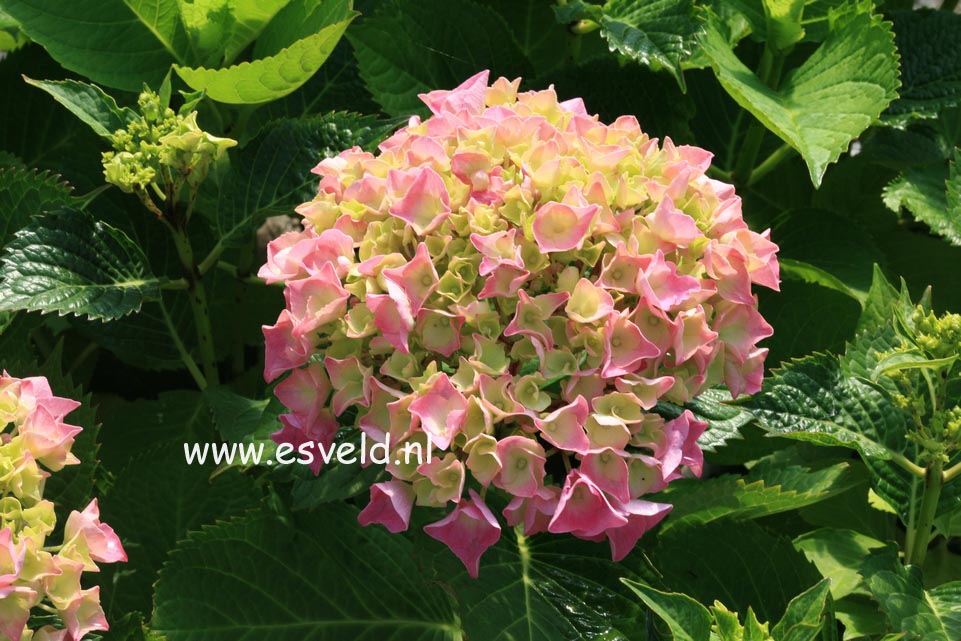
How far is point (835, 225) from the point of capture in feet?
4.73

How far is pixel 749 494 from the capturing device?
1.12 metres

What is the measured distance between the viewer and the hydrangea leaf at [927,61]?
1.37 m

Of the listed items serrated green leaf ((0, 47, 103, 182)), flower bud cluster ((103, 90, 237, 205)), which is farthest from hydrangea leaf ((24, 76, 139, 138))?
serrated green leaf ((0, 47, 103, 182))

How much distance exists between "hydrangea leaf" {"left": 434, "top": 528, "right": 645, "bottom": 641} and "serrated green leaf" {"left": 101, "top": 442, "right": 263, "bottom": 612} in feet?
0.84

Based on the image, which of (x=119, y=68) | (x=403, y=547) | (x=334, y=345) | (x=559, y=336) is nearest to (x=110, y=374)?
(x=119, y=68)

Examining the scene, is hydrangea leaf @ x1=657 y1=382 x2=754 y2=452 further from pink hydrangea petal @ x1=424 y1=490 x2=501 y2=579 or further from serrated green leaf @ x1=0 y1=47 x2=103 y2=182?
serrated green leaf @ x1=0 y1=47 x2=103 y2=182

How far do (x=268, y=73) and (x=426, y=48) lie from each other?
0.30 m

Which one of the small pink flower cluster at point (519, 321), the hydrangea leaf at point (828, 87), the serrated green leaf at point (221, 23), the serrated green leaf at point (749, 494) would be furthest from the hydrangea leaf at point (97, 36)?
the serrated green leaf at point (749, 494)

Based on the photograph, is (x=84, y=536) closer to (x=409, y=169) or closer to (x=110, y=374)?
(x=409, y=169)

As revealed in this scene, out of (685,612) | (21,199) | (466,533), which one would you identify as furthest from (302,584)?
(21,199)

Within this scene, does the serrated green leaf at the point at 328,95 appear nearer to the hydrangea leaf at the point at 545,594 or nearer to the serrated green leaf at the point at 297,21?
the serrated green leaf at the point at 297,21

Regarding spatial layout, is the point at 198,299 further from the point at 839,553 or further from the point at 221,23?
the point at 839,553

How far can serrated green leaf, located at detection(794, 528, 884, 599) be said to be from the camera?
1.16m

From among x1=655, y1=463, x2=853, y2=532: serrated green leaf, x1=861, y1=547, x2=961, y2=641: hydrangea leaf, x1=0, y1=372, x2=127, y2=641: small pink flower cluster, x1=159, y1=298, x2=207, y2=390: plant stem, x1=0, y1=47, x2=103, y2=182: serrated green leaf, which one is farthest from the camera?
x1=0, y1=47, x2=103, y2=182: serrated green leaf
